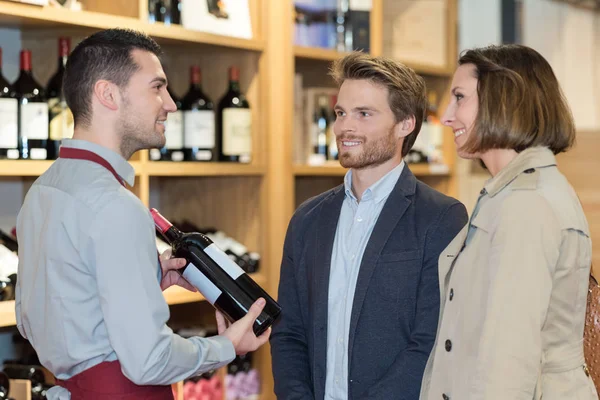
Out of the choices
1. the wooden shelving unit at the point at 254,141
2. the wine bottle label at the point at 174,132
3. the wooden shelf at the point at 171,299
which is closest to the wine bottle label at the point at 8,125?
the wooden shelving unit at the point at 254,141

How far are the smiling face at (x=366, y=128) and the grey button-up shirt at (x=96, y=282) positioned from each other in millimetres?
661

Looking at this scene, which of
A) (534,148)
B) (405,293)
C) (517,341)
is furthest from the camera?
(405,293)

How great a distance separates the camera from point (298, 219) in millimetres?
2211

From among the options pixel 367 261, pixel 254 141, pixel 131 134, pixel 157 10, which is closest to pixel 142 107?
pixel 131 134

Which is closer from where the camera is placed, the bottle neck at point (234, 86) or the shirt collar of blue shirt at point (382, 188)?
the shirt collar of blue shirt at point (382, 188)

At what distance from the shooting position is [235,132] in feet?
9.80

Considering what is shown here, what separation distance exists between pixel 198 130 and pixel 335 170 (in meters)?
0.63

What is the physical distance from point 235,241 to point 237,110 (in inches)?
19.6

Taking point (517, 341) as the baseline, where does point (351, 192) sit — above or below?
above

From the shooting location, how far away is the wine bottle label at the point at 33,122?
244cm

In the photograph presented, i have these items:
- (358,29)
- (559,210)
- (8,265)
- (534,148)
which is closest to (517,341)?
(559,210)

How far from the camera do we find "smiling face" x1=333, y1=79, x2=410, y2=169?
6.85 ft

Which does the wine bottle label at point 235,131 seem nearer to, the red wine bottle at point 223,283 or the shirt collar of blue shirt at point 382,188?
the shirt collar of blue shirt at point 382,188

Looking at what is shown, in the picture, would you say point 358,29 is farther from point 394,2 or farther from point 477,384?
point 477,384
